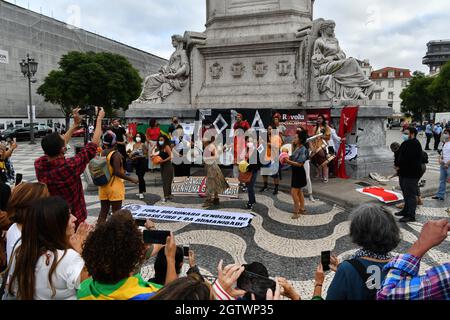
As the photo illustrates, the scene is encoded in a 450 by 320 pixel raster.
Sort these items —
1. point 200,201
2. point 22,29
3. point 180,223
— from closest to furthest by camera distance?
point 180,223
point 200,201
point 22,29

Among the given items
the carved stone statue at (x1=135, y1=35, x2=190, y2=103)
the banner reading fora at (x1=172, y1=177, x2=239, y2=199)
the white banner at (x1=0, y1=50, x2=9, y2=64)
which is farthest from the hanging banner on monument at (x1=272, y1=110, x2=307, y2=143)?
the white banner at (x1=0, y1=50, x2=9, y2=64)

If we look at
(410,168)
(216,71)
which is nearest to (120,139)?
(216,71)

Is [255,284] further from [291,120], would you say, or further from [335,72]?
[335,72]

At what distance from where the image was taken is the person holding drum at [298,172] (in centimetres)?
595

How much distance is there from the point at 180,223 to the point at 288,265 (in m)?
2.32

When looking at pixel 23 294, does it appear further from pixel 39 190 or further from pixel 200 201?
pixel 200 201

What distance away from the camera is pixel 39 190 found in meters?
2.61

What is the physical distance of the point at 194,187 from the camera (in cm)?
776

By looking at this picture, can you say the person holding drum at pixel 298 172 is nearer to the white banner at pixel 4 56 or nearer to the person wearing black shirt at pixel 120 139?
the person wearing black shirt at pixel 120 139

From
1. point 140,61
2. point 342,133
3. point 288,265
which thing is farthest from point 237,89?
point 140,61

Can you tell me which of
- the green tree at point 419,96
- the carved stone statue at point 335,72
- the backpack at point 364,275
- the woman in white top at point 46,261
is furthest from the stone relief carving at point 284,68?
the green tree at point 419,96

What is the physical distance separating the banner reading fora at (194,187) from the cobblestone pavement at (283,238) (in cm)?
31

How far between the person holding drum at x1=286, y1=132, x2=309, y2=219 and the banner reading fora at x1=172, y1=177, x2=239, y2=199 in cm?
168

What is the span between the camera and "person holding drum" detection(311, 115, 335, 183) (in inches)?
328
